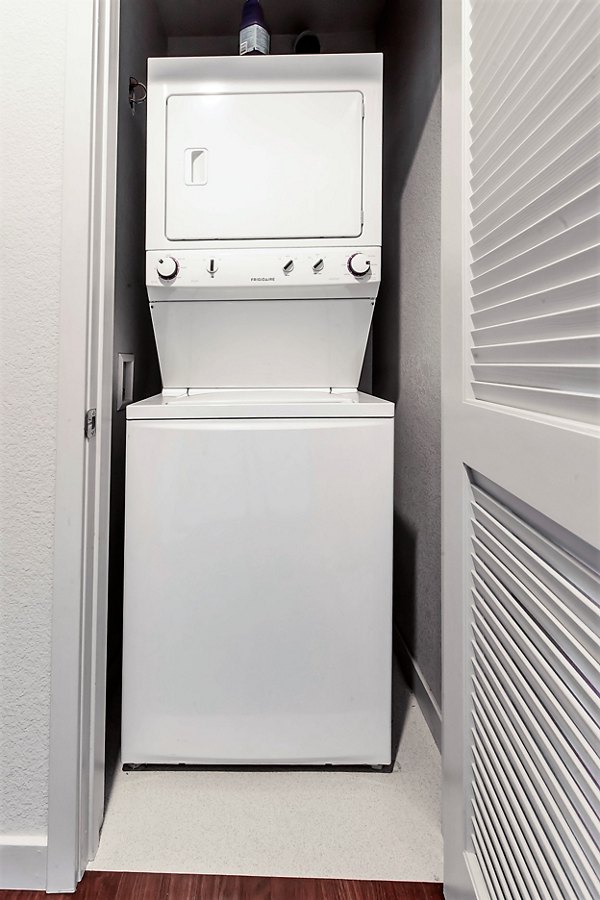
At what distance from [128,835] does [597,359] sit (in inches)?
48.4

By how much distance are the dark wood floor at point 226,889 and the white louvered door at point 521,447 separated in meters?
0.10

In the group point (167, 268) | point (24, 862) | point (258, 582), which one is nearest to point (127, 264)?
point (167, 268)

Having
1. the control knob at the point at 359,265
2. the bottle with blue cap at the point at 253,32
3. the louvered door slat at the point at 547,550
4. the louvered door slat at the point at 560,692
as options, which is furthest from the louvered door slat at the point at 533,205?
the bottle with blue cap at the point at 253,32

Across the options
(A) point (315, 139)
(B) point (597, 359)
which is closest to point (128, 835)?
(B) point (597, 359)

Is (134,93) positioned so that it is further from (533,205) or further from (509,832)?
(509,832)

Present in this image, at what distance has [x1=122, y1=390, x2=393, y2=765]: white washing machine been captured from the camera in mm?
1252

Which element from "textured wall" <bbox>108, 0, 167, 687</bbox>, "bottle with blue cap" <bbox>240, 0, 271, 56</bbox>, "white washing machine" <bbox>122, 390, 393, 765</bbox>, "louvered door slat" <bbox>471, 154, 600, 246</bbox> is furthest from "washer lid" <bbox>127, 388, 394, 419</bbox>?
"bottle with blue cap" <bbox>240, 0, 271, 56</bbox>

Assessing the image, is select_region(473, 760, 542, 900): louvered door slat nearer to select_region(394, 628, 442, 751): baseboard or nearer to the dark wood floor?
the dark wood floor

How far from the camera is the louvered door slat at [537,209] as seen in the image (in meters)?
0.52

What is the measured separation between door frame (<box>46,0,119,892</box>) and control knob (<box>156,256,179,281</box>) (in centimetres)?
41

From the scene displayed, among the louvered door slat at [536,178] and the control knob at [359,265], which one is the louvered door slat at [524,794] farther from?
the control knob at [359,265]

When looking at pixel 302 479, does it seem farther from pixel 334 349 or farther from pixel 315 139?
pixel 315 139

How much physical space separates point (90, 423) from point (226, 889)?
90cm

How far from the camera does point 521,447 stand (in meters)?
0.65
